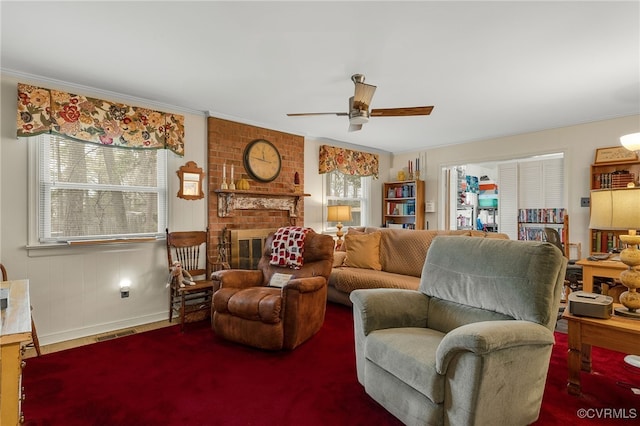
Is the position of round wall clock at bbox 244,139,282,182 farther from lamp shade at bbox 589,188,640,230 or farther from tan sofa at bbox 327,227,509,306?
lamp shade at bbox 589,188,640,230

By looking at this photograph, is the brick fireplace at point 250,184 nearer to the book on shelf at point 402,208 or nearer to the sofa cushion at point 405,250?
the sofa cushion at point 405,250

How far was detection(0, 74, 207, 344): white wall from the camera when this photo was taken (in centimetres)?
277

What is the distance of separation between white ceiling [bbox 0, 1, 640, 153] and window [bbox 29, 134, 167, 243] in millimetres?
633

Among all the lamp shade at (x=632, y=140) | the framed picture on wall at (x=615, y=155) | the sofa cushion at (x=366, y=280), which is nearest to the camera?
the lamp shade at (x=632, y=140)

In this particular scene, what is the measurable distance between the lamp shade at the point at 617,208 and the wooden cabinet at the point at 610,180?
2491mm

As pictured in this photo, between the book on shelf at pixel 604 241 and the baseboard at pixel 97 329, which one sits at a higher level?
the book on shelf at pixel 604 241

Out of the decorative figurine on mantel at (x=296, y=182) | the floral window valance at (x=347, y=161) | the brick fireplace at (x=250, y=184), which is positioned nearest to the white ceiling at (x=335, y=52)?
the brick fireplace at (x=250, y=184)

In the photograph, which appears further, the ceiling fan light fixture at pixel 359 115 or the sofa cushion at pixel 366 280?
the sofa cushion at pixel 366 280

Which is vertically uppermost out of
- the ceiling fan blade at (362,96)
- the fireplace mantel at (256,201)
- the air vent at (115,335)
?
the ceiling fan blade at (362,96)

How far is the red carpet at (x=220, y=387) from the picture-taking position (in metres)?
1.87

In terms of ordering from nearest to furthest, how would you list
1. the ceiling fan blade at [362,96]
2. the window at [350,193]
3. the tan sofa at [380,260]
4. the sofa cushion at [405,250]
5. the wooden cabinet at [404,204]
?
the ceiling fan blade at [362,96], the tan sofa at [380,260], the sofa cushion at [405,250], the window at [350,193], the wooden cabinet at [404,204]

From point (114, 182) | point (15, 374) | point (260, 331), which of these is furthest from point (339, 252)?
point (15, 374)

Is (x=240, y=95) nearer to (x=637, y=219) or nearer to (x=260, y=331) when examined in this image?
(x=260, y=331)

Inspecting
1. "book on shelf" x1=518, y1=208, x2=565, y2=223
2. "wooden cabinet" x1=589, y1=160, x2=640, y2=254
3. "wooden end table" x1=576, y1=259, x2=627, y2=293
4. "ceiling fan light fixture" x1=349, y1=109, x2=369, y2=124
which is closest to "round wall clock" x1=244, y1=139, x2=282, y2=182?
"ceiling fan light fixture" x1=349, y1=109, x2=369, y2=124
